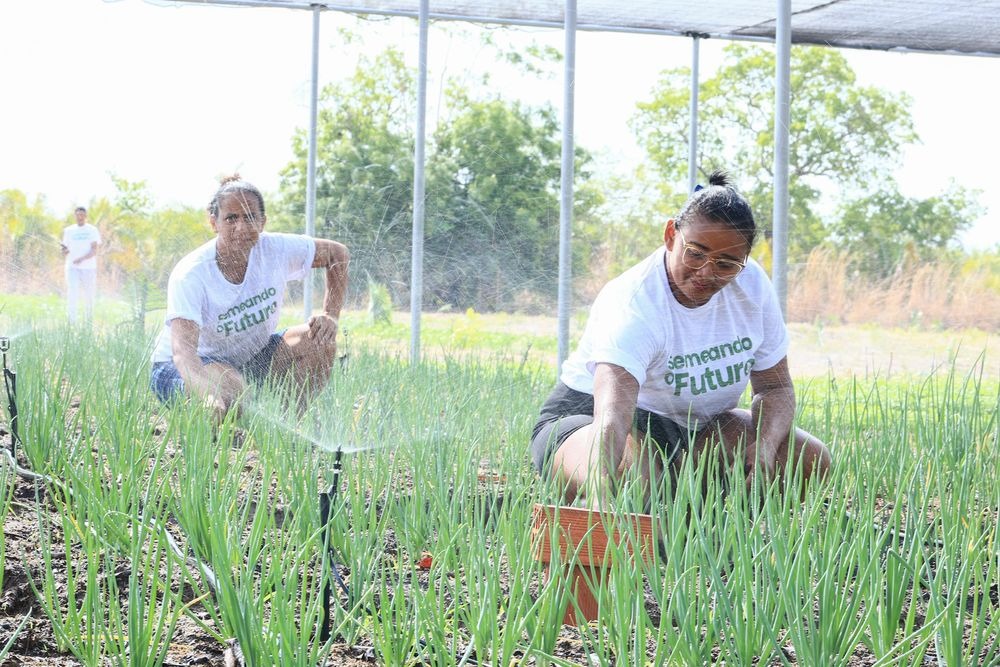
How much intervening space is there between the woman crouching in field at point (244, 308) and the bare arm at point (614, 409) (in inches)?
23.5

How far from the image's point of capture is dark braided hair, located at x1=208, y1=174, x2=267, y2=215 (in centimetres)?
235

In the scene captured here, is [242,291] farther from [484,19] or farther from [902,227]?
[902,227]

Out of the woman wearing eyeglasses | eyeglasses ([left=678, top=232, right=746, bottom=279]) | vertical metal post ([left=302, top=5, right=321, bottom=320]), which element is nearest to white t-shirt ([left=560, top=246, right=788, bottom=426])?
the woman wearing eyeglasses

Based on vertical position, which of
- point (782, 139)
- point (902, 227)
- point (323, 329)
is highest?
point (782, 139)

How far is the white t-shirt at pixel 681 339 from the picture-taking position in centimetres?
222

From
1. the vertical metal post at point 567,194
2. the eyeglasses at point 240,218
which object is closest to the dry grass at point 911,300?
the vertical metal post at point 567,194

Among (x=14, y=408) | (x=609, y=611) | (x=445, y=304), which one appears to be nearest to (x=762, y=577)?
(x=609, y=611)

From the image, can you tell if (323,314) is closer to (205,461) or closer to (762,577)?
(205,461)

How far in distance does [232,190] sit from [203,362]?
546mm

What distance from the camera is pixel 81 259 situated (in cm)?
263

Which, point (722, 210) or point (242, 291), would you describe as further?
point (242, 291)

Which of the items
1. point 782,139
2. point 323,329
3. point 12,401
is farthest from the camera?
point 12,401

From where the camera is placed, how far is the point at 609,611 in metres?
1.52

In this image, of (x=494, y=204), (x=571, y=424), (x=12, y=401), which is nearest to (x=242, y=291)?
(x=494, y=204)
